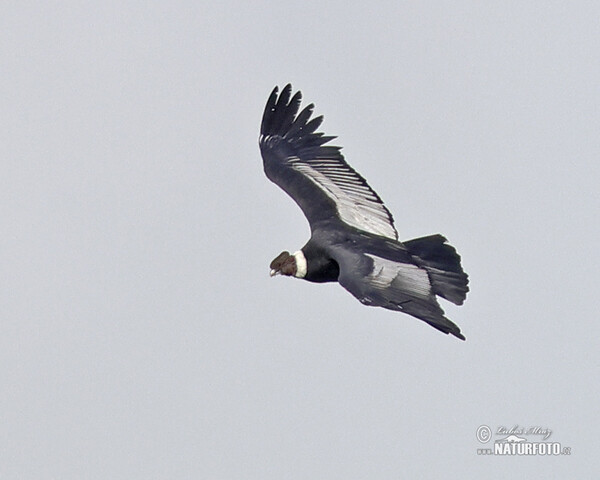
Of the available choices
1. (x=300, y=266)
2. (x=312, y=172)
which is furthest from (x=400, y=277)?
(x=312, y=172)

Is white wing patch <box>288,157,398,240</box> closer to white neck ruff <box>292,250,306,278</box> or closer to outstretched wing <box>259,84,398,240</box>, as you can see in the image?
outstretched wing <box>259,84,398,240</box>

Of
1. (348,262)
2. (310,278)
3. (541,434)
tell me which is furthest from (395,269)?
(541,434)

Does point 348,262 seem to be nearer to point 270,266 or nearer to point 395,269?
point 395,269

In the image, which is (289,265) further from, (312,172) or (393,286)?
(393,286)

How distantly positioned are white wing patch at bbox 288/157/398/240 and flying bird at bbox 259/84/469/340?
1 centimetres

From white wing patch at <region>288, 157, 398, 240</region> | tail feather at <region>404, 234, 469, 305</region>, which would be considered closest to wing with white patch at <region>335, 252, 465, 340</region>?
tail feather at <region>404, 234, 469, 305</region>

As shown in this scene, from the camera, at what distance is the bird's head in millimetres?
21641

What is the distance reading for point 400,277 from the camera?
19.3m

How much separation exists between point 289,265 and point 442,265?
8.57ft

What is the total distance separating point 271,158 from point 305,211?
1516 mm

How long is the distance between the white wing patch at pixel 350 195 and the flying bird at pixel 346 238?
1 centimetres

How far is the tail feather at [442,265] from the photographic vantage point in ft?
65.2

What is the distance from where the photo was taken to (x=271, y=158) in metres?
23.4

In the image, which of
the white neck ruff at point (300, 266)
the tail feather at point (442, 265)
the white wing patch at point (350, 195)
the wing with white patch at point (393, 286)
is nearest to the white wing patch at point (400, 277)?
the wing with white patch at point (393, 286)
